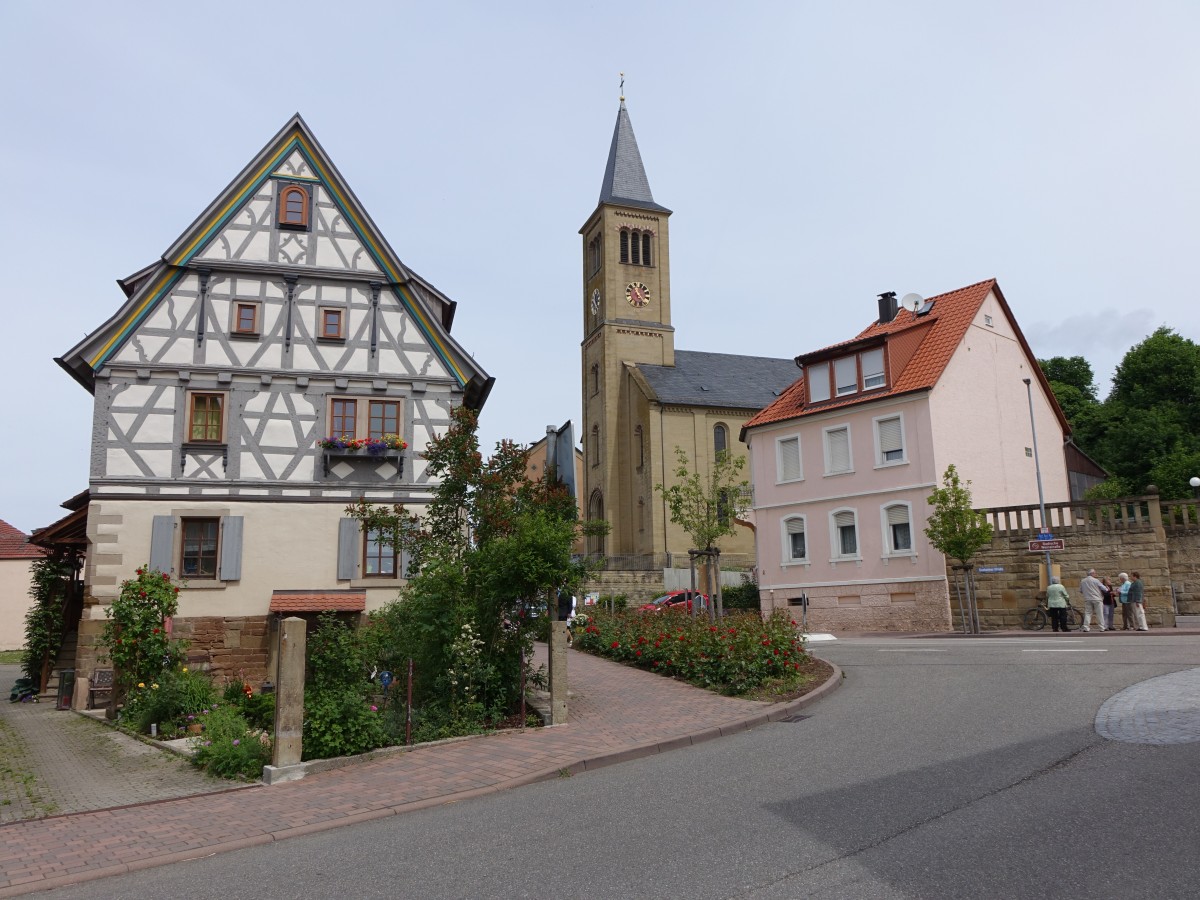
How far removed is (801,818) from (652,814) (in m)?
1.19

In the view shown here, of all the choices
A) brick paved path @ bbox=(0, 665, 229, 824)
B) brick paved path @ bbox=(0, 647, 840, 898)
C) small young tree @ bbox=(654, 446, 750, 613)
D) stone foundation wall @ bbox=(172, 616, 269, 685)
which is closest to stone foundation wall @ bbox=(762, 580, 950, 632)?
small young tree @ bbox=(654, 446, 750, 613)

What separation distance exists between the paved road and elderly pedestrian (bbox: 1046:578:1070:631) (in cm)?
1333

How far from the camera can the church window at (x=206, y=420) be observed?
20.4m

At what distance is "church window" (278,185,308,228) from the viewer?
2183 cm

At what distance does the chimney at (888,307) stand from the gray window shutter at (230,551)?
2489 cm

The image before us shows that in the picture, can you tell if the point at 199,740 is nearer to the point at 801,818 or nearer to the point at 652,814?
the point at 652,814

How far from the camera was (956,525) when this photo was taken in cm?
2570

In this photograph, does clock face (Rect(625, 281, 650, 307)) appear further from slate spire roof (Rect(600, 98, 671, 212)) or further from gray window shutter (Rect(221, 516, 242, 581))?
gray window shutter (Rect(221, 516, 242, 581))

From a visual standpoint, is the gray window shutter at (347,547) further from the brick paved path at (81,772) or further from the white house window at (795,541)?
the white house window at (795,541)

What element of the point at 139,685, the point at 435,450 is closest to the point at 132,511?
the point at 139,685

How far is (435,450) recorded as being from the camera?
1540 cm

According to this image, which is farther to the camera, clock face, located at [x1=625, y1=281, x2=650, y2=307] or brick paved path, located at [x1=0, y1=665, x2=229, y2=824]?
clock face, located at [x1=625, y1=281, x2=650, y2=307]

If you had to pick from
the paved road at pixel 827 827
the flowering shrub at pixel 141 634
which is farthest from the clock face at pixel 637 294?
the paved road at pixel 827 827

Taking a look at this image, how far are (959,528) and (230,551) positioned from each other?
18122 mm
